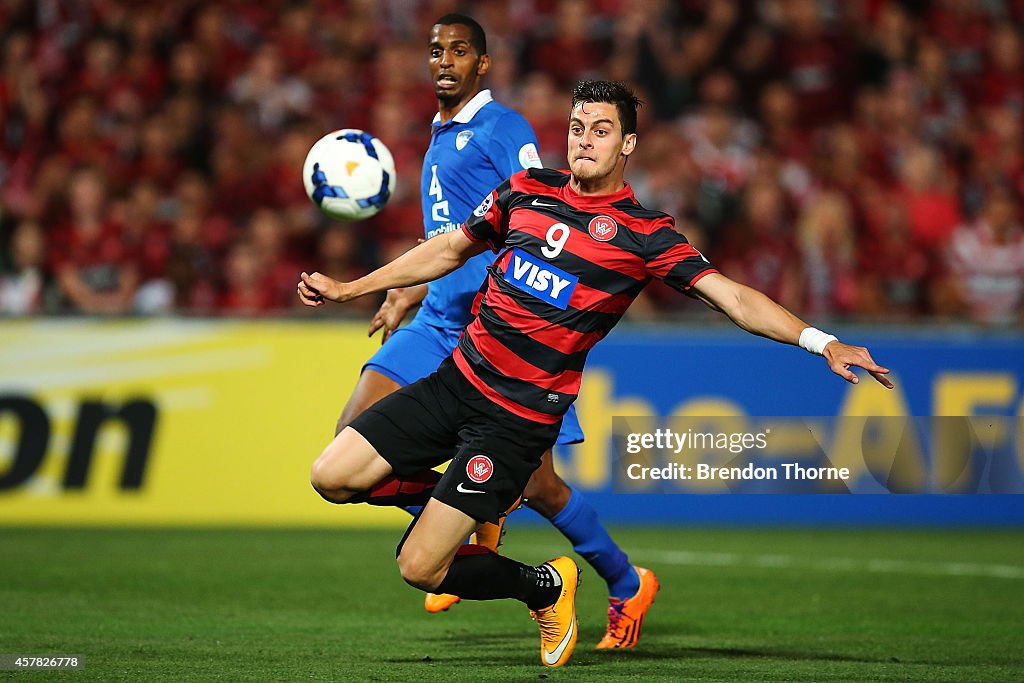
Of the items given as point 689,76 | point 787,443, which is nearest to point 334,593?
point 787,443

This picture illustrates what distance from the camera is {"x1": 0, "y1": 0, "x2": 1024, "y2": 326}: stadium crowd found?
12.5 m

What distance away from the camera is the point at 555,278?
5.86 metres

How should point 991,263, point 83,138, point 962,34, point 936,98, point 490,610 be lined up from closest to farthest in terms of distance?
point 490,610 → point 991,263 → point 83,138 → point 936,98 → point 962,34

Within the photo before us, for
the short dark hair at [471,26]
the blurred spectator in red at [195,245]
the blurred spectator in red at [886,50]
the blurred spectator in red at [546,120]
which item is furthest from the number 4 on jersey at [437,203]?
the blurred spectator in red at [886,50]

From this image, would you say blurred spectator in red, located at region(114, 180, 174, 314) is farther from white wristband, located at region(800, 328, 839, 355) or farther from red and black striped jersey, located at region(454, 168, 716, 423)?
white wristband, located at region(800, 328, 839, 355)

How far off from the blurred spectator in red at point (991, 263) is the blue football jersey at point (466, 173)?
681cm

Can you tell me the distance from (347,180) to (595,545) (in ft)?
6.75

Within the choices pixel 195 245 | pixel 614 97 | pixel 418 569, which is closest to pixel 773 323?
pixel 614 97

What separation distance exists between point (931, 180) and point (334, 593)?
7808 mm

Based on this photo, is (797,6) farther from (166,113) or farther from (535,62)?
(166,113)

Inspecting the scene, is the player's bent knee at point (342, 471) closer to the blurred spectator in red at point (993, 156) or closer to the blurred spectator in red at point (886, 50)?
the blurred spectator in red at point (993, 156)

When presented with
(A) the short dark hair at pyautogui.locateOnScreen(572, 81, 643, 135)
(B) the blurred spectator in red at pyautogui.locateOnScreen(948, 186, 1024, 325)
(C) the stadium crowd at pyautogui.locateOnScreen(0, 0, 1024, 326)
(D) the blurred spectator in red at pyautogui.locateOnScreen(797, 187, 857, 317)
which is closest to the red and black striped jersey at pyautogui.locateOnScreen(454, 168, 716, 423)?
(A) the short dark hair at pyautogui.locateOnScreen(572, 81, 643, 135)

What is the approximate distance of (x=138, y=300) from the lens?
40.4ft

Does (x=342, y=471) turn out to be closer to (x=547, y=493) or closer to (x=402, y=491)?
(x=402, y=491)
